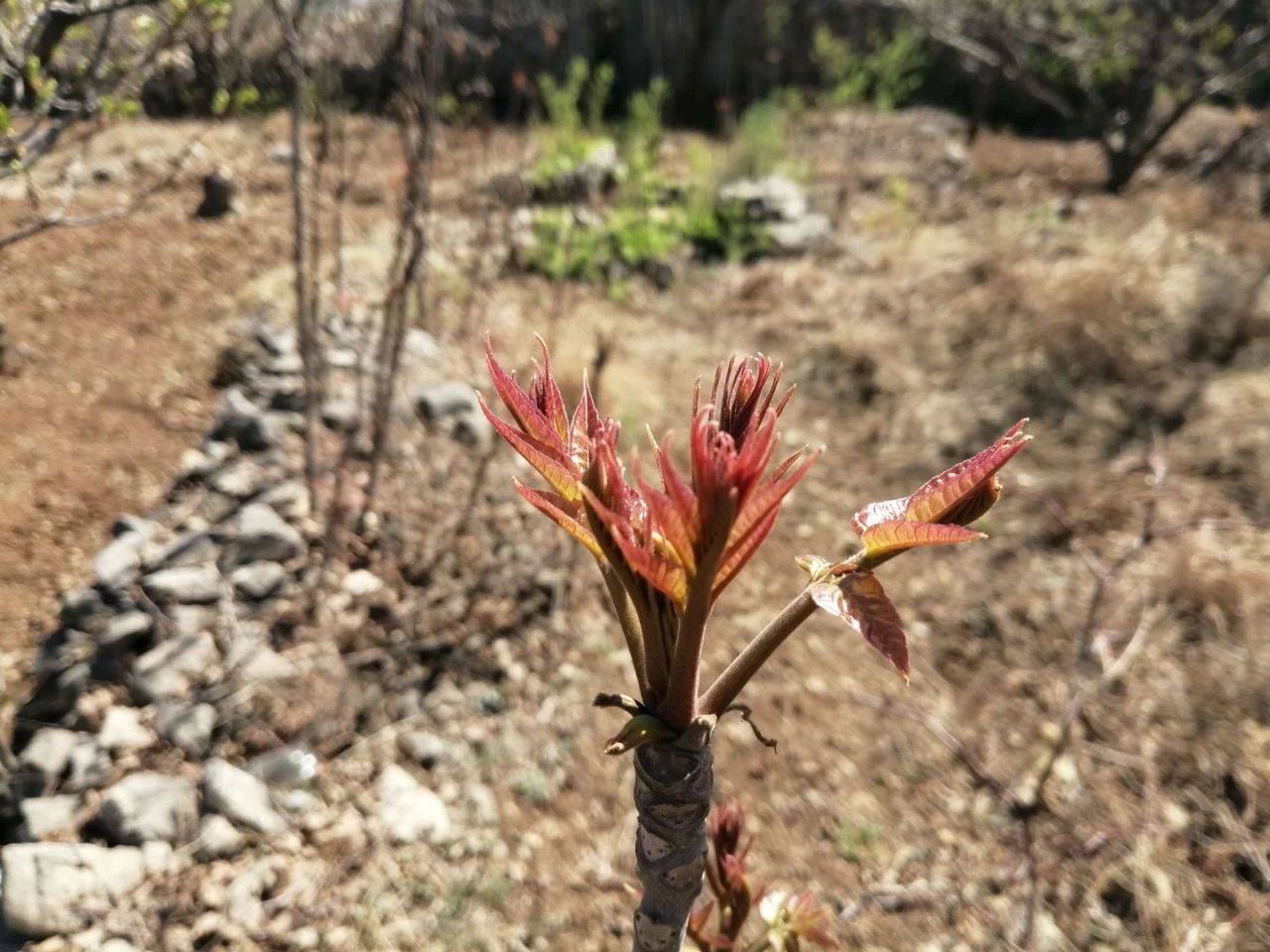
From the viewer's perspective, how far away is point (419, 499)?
310 centimetres

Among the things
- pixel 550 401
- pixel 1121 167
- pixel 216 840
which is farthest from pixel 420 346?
pixel 1121 167

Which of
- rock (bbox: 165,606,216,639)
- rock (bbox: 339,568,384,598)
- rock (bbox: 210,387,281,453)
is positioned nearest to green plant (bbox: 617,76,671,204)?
rock (bbox: 210,387,281,453)

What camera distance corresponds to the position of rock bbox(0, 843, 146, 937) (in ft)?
5.70

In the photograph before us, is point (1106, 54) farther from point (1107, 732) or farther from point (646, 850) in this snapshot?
point (646, 850)

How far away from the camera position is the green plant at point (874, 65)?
6.74 metres

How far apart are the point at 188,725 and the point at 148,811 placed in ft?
0.87

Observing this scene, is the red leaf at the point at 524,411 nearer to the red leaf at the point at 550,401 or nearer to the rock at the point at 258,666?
the red leaf at the point at 550,401

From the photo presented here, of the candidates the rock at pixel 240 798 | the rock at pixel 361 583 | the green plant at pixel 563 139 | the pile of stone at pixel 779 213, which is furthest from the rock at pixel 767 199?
the rock at pixel 240 798

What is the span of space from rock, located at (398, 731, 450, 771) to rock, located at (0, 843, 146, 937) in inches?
26.9

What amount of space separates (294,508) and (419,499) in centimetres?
45

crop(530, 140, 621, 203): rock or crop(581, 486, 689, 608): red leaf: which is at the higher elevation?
crop(530, 140, 621, 203): rock

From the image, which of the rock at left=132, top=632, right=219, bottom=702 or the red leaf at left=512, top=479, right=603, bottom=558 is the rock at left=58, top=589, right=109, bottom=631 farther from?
the red leaf at left=512, top=479, right=603, bottom=558

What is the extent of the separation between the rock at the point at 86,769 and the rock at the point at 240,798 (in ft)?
0.78

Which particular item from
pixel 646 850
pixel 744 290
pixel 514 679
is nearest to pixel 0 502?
pixel 514 679
